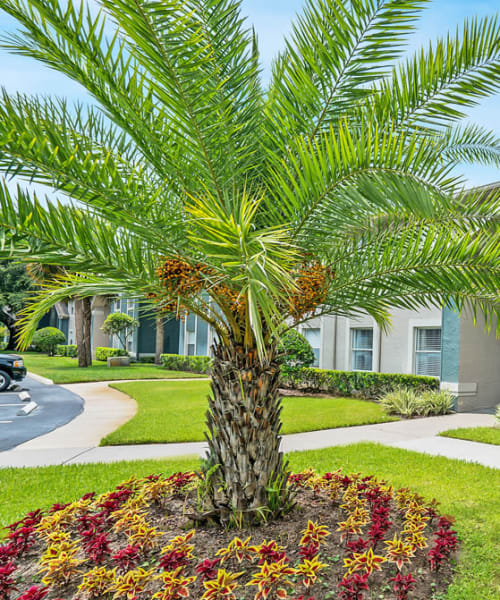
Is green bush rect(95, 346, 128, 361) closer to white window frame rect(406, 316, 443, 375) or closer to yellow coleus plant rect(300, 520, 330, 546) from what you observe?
white window frame rect(406, 316, 443, 375)

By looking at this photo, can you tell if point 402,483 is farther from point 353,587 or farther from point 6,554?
point 6,554

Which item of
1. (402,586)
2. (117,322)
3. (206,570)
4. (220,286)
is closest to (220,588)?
(206,570)

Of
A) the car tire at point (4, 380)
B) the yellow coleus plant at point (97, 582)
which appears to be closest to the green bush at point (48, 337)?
the car tire at point (4, 380)

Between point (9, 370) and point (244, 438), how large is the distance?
46.4 ft

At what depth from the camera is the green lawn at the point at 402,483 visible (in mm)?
3922

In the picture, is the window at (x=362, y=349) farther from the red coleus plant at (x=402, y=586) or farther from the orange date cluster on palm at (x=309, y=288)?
the red coleus plant at (x=402, y=586)

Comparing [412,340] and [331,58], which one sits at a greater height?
[331,58]

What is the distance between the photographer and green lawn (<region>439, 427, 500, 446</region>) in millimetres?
8562

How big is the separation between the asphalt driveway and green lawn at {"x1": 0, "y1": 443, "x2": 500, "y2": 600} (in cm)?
237

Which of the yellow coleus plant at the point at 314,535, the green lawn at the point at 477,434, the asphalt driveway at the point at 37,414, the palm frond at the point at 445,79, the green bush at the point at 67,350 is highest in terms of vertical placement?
the palm frond at the point at 445,79

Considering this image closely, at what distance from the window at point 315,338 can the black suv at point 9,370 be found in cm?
942

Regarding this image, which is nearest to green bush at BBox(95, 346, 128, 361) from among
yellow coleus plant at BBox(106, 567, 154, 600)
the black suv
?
the black suv

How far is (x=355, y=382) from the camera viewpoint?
14180 millimetres

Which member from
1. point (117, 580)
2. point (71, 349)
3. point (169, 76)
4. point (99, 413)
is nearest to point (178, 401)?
point (99, 413)
